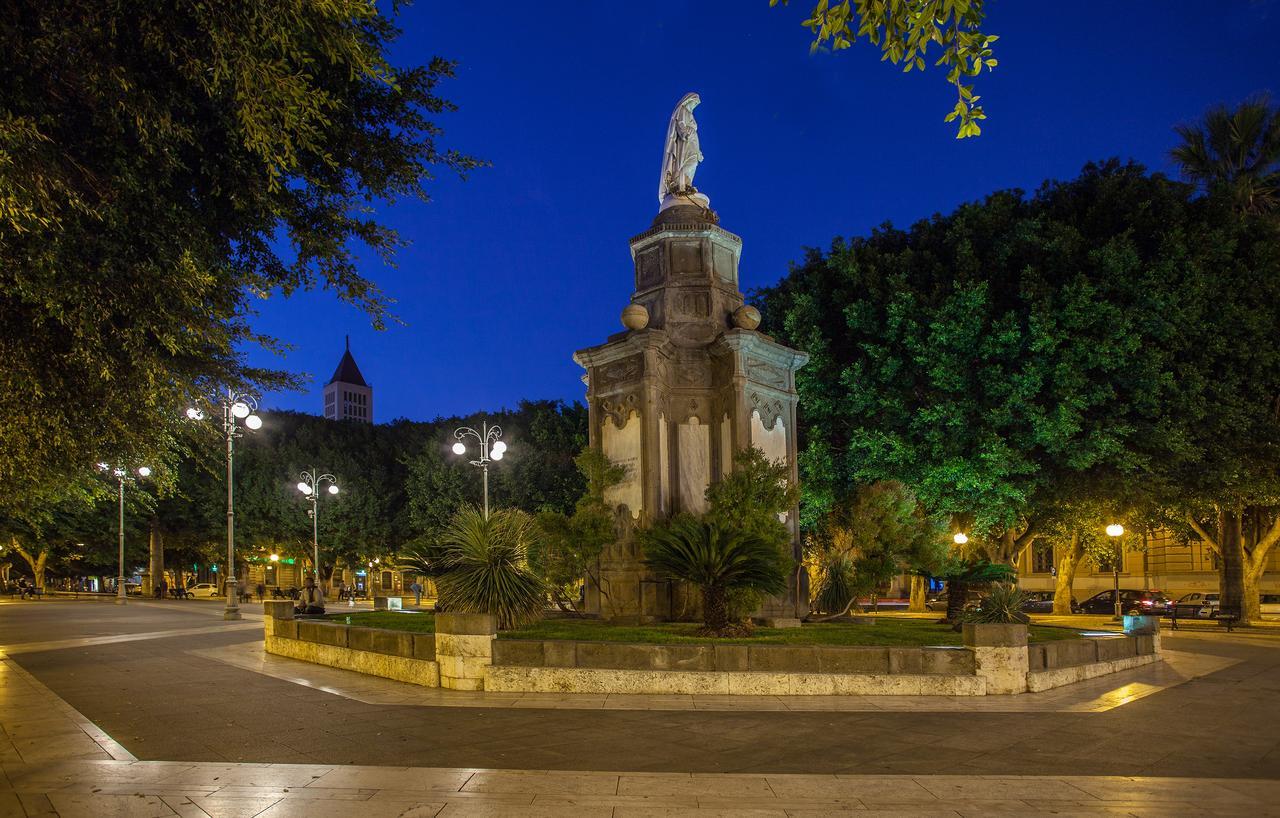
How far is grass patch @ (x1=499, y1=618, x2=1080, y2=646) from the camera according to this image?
1153 cm

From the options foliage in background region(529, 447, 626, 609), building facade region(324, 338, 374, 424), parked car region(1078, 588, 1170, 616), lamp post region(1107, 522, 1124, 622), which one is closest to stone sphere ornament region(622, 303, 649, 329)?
foliage in background region(529, 447, 626, 609)

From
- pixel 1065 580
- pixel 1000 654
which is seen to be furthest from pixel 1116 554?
pixel 1000 654

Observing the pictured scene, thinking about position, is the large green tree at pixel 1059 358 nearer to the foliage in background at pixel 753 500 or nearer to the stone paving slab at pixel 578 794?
the foliage in background at pixel 753 500

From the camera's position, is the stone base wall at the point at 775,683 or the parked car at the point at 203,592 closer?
the stone base wall at the point at 775,683

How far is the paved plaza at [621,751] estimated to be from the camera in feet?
20.5

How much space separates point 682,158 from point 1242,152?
22.3 m

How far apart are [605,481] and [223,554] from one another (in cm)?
4906

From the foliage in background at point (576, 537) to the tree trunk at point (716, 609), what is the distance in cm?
272

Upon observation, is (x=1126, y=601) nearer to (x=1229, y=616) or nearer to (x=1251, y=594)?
(x=1251, y=594)

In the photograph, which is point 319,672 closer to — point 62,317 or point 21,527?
point 62,317

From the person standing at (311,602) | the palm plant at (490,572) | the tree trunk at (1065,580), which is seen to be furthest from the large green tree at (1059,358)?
the person standing at (311,602)

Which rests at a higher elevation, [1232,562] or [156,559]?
[1232,562]

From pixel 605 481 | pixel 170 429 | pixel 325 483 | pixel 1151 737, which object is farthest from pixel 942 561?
pixel 325 483

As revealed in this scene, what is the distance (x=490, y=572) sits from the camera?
1284 cm
